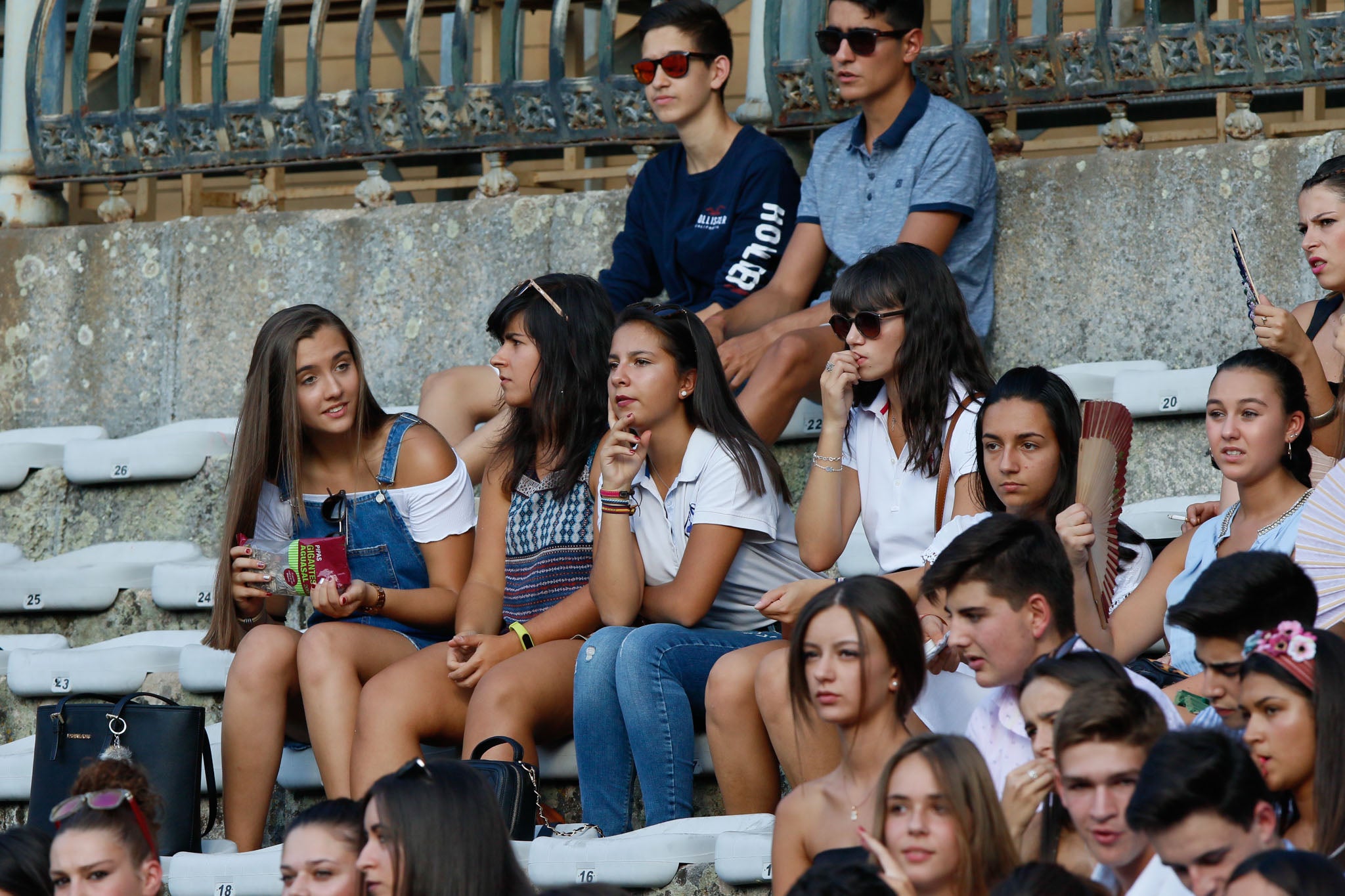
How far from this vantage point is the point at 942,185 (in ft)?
14.8

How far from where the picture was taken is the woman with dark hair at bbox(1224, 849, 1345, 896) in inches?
83.4

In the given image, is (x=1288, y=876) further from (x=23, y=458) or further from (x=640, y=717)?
(x=23, y=458)

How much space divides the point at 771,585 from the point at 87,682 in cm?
154

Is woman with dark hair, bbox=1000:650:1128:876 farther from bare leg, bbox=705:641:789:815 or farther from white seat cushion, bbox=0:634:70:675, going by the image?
white seat cushion, bbox=0:634:70:675

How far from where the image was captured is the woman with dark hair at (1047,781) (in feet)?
9.11

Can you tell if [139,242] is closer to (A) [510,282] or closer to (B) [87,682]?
(A) [510,282]

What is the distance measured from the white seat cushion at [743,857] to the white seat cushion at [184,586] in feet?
5.77

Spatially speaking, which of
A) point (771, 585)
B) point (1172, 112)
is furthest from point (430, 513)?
point (1172, 112)

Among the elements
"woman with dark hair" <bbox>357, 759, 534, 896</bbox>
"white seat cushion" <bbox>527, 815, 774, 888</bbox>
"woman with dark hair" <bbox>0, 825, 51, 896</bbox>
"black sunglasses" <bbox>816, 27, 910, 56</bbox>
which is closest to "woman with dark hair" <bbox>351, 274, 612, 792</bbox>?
"white seat cushion" <bbox>527, 815, 774, 888</bbox>

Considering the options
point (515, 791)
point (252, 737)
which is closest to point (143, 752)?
point (252, 737)

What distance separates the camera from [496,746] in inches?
141

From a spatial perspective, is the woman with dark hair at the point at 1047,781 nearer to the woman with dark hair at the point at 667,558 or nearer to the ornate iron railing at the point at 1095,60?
the woman with dark hair at the point at 667,558

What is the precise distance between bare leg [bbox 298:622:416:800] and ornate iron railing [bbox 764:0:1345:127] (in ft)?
6.70

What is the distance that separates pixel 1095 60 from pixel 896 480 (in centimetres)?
147
